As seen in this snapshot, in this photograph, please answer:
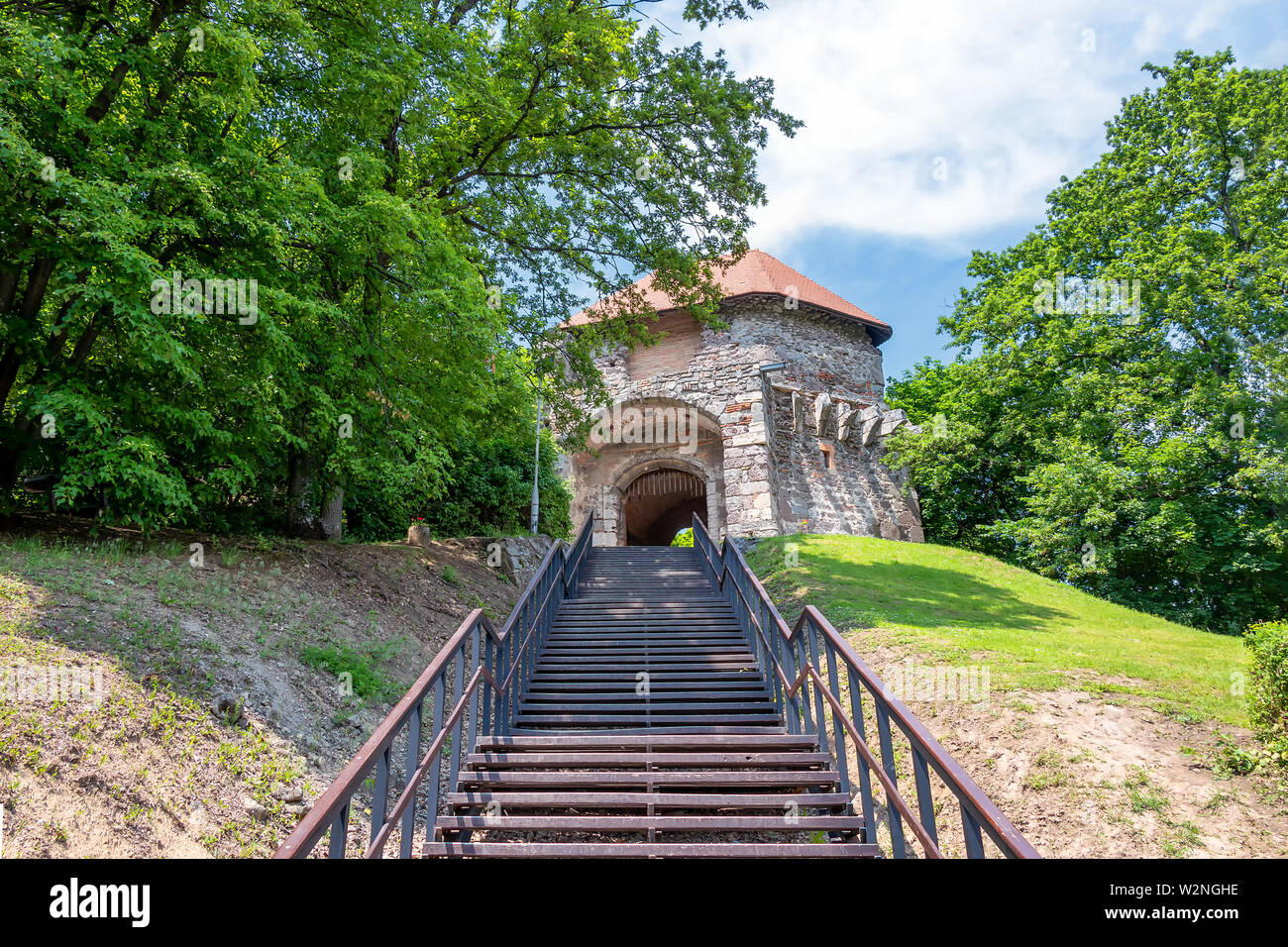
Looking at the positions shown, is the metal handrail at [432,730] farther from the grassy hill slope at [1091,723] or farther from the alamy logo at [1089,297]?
the alamy logo at [1089,297]

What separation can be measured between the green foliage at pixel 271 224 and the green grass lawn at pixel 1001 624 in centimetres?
544

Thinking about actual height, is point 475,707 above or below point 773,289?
below

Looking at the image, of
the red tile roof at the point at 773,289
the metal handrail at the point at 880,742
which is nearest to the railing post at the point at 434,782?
the metal handrail at the point at 880,742

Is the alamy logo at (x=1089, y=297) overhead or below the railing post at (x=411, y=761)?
overhead

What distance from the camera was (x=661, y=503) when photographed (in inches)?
933

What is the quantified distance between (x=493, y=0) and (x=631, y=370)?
9453mm

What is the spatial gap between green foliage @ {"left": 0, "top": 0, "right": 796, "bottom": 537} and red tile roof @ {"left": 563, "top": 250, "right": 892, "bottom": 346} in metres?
7.95


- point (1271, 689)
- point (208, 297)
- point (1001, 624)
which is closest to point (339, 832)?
point (208, 297)

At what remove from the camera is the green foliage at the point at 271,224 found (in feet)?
19.5

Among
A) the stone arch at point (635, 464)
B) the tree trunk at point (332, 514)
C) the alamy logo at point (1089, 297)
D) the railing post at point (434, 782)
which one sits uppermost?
the alamy logo at point (1089, 297)

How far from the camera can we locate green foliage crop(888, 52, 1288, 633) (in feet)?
47.7

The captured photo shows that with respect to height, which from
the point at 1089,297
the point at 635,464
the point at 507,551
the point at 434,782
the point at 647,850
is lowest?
the point at 647,850
